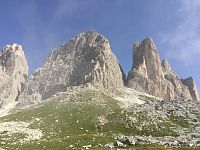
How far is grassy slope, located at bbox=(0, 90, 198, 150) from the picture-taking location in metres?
84.3

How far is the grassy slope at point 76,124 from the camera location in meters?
84.3

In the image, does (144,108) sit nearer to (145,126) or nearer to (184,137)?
(145,126)


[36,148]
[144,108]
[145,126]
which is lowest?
[36,148]

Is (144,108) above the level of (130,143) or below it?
above

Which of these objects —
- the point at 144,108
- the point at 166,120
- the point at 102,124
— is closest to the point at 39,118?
Answer: the point at 102,124

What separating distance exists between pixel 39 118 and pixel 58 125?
19.7 meters

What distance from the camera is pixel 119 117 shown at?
12525 cm

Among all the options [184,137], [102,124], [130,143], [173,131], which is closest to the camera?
[130,143]

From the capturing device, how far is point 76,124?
12838 centimetres

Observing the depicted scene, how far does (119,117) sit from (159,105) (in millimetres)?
25525

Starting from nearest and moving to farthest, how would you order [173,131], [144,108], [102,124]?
[173,131] → [102,124] → [144,108]

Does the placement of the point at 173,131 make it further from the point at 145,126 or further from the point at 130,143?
the point at 130,143

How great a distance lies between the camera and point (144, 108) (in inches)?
5428

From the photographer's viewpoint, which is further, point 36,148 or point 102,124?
point 102,124
